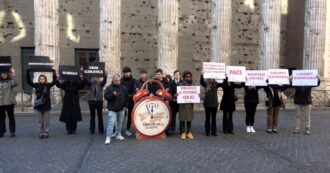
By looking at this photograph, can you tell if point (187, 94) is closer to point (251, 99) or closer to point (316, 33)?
point (251, 99)

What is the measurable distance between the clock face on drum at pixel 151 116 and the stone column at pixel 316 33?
41.9 feet

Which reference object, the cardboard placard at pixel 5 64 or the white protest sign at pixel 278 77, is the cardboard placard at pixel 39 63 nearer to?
the cardboard placard at pixel 5 64

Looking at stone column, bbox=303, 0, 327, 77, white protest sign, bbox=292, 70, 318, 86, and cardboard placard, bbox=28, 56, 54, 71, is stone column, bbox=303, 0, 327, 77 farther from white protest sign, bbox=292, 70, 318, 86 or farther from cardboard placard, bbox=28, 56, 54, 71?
cardboard placard, bbox=28, 56, 54, 71

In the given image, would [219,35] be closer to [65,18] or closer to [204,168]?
[65,18]

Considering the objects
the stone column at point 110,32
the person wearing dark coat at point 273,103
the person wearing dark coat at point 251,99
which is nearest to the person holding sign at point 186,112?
the person wearing dark coat at point 251,99

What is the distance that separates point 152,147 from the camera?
848cm

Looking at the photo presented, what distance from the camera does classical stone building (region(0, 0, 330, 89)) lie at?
56.3 ft

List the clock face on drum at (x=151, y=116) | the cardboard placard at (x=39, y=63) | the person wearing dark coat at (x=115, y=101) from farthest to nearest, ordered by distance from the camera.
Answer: the cardboard placard at (x=39, y=63) → the clock face on drum at (x=151, y=116) → the person wearing dark coat at (x=115, y=101)

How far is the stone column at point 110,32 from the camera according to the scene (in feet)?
55.6

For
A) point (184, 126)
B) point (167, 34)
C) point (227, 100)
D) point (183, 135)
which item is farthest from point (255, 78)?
point (167, 34)

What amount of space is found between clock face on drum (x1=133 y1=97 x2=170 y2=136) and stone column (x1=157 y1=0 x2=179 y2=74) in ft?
27.3

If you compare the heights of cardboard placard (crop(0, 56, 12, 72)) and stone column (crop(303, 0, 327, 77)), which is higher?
stone column (crop(303, 0, 327, 77))

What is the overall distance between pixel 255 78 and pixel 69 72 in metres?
5.92

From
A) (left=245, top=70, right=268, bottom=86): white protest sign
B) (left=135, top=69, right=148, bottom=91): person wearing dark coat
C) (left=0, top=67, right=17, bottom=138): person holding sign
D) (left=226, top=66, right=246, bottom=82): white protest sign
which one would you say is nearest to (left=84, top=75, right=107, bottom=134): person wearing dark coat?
(left=135, top=69, right=148, bottom=91): person wearing dark coat
